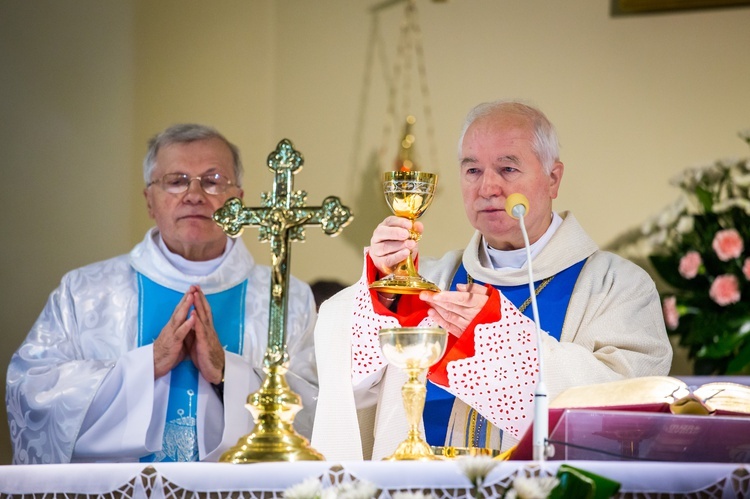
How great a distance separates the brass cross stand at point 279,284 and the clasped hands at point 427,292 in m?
0.44

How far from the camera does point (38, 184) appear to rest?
6.05m

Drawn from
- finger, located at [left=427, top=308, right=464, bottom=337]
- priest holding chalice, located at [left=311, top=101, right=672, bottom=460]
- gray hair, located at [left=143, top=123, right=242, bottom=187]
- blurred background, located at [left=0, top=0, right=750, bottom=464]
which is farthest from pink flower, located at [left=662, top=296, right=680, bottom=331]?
finger, located at [left=427, top=308, right=464, bottom=337]

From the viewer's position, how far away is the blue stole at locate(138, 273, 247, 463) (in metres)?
4.45

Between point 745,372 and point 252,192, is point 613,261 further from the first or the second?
point 252,192

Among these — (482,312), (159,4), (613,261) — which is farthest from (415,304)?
(159,4)

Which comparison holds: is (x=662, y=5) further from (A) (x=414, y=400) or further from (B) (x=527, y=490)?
(B) (x=527, y=490)

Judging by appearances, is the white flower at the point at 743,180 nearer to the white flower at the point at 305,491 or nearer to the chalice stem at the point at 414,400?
the chalice stem at the point at 414,400

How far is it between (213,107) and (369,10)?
107cm

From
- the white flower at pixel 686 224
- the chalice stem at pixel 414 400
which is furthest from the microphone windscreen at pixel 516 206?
the white flower at pixel 686 224

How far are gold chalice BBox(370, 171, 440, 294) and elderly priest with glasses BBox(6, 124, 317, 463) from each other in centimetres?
151

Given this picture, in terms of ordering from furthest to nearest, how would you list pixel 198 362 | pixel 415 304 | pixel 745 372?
pixel 745 372
pixel 198 362
pixel 415 304

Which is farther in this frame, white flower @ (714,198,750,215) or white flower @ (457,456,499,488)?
white flower @ (714,198,750,215)

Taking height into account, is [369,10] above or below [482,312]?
above

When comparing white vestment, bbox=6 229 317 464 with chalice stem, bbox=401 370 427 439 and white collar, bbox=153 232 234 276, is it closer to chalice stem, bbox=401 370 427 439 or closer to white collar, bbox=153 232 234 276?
white collar, bbox=153 232 234 276
